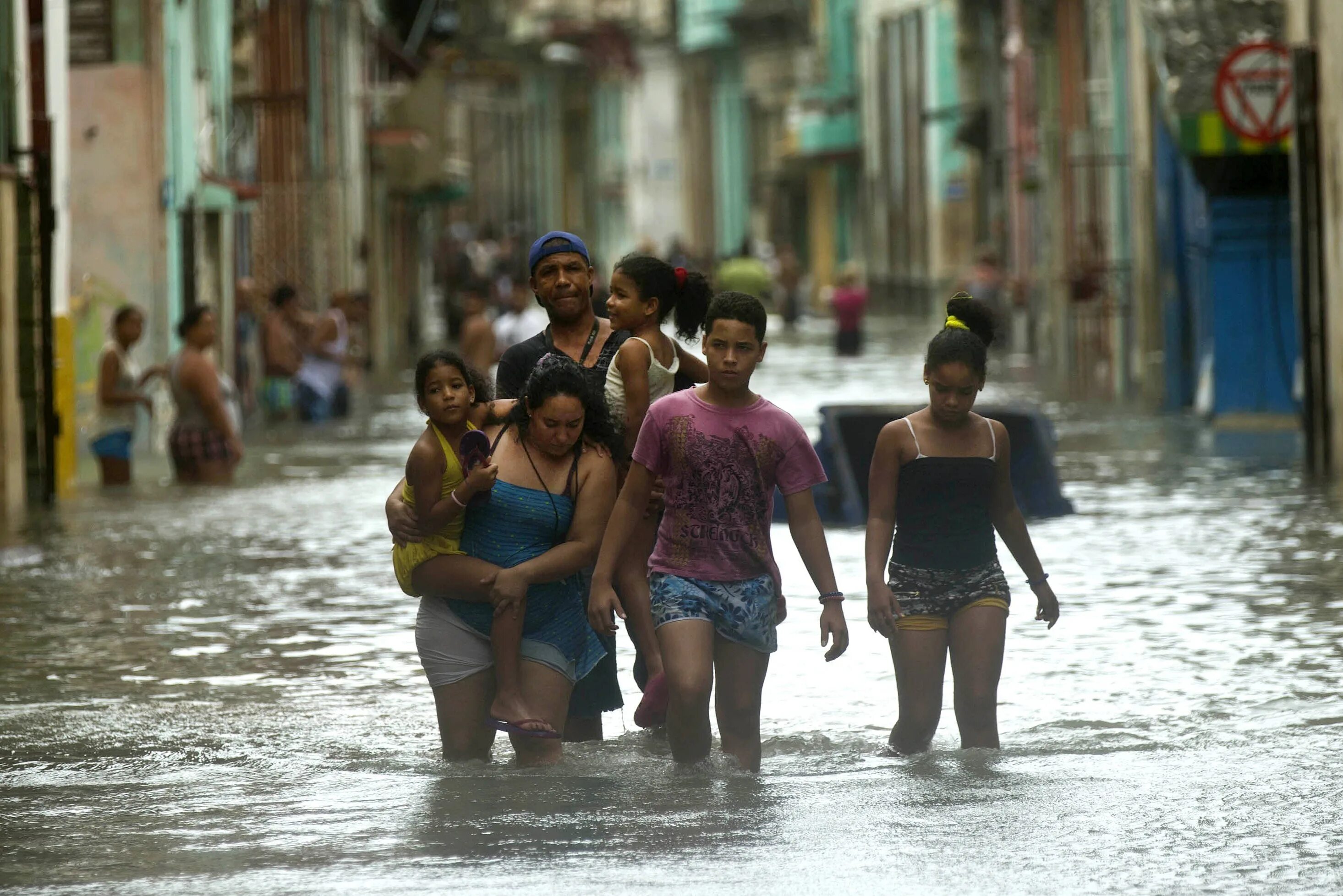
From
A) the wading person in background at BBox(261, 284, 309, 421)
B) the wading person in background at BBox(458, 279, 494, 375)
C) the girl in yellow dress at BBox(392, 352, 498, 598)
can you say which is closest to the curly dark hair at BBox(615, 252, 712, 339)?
the girl in yellow dress at BBox(392, 352, 498, 598)

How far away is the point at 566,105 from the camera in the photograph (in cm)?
8244

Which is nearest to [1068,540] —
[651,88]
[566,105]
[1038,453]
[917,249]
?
[1038,453]

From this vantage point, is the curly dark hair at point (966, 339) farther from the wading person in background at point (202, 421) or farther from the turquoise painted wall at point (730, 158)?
the turquoise painted wall at point (730, 158)

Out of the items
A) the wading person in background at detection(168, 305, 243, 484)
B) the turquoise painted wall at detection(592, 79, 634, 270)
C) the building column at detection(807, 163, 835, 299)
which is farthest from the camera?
the turquoise painted wall at detection(592, 79, 634, 270)

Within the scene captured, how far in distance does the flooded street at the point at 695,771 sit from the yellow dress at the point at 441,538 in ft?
1.99

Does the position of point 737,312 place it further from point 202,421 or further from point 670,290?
point 202,421

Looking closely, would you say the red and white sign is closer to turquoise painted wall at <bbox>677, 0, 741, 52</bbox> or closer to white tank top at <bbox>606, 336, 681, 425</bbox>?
white tank top at <bbox>606, 336, 681, 425</bbox>

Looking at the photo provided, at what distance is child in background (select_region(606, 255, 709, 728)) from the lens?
7516 millimetres

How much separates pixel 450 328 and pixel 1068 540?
34.1 m

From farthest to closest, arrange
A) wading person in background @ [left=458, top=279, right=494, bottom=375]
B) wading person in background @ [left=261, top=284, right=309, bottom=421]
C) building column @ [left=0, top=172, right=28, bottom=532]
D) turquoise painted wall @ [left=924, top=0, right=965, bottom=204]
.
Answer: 1. turquoise painted wall @ [left=924, top=0, right=965, bottom=204]
2. wading person in background @ [left=261, top=284, right=309, bottom=421]
3. wading person in background @ [left=458, top=279, right=494, bottom=375]
4. building column @ [left=0, top=172, right=28, bottom=532]

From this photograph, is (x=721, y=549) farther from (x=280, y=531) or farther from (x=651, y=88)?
(x=651, y=88)

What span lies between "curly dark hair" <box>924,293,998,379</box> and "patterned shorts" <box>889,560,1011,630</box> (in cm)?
55

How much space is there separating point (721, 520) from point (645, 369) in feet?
2.31

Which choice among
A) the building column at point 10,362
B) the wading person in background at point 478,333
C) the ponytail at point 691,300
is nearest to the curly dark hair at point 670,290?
the ponytail at point 691,300
